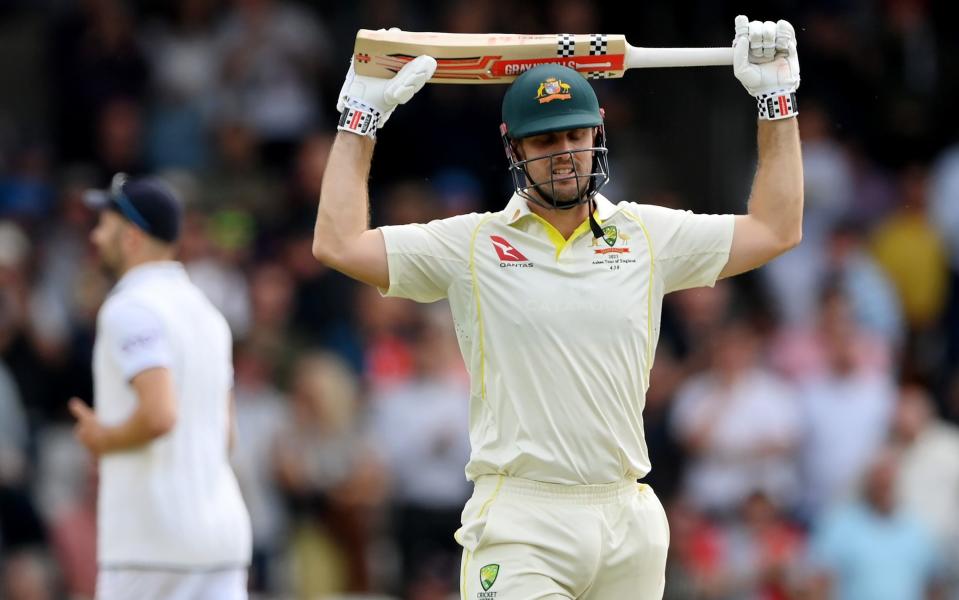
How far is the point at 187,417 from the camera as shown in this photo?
6.45 meters

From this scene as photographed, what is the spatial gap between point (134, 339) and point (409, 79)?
5.64 ft

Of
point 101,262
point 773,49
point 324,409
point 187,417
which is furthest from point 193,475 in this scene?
point 101,262

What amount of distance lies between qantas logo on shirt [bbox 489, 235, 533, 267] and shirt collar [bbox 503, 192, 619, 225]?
0.07m

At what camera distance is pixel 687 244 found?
530cm

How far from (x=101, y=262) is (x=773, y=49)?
20.7 ft

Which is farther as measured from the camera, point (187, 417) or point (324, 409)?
point (324, 409)

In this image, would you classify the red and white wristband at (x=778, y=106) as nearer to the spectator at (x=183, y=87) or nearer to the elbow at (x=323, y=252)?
the elbow at (x=323, y=252)

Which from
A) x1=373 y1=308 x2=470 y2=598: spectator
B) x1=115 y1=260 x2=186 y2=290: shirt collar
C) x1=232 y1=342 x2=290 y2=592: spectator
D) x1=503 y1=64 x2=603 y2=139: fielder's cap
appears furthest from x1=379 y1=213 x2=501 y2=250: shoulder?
x1=232 y1=342 x2=290 y2=592: spectator

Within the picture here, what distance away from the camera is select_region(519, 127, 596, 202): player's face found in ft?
17.0

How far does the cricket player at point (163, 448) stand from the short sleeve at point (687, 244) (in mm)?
1983

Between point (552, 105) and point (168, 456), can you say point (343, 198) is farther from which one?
point (168, 456)

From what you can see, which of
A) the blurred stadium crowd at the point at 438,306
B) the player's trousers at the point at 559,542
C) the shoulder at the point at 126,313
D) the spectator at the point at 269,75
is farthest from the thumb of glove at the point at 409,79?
the spectator at the point at 269,75

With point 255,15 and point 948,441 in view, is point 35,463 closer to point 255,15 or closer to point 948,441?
point 255,15

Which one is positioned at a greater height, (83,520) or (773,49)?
(773,49)
